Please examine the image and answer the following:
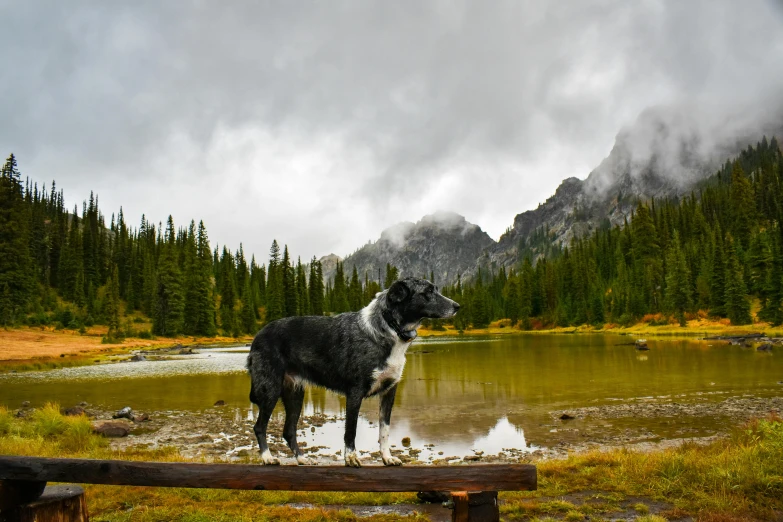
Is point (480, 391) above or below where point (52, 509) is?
below

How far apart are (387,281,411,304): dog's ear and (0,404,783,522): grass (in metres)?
3.77

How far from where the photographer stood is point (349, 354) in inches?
255

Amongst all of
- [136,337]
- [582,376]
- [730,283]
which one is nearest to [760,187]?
[730,283]

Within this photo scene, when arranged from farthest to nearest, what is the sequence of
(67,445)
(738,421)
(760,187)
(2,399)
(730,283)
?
(760,187) < (730,283) < (2,399) < (738,421) < (67,445)

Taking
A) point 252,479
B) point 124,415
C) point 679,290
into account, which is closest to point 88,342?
point 124,415

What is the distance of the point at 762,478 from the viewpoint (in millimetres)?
8500

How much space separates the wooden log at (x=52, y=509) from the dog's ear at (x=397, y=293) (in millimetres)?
4087

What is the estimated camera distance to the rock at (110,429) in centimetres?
1777

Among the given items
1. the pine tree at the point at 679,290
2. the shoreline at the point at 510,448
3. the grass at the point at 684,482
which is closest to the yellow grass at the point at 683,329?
the pine tree at the point at 679,290

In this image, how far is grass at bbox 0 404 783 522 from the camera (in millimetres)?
7625

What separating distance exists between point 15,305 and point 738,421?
82746 mm

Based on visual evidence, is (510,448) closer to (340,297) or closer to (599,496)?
(599,496)

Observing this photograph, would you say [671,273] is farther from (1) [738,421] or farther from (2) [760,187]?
(1) [738,421]

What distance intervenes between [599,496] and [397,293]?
19.2ft
